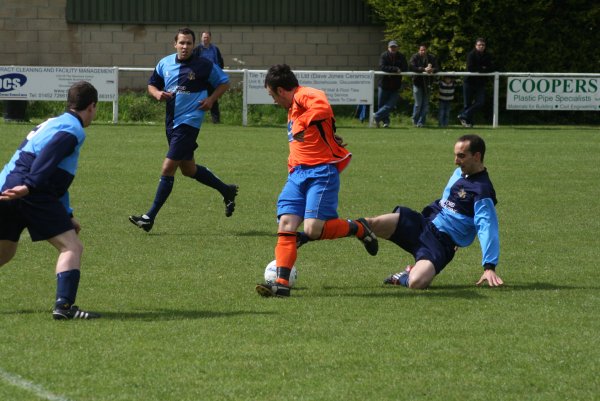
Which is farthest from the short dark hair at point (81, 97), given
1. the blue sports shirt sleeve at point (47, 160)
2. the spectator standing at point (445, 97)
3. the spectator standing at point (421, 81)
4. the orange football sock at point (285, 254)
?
the spectator standing at point (445, 97)

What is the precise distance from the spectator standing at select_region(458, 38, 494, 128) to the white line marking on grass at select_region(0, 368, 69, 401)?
62.9 feet

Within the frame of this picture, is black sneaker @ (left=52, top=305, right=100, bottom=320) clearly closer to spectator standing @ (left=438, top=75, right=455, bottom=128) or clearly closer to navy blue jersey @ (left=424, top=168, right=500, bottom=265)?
navy blue jersey @ (left=424, top=168, right=500, bottom=265)

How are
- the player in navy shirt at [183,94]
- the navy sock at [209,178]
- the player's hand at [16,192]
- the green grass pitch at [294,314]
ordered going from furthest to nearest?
the navy sock at [209,178] < the player in navy shirt at [183,94] < the player's hand at [16,192] < the green grass pitch at [294,314]

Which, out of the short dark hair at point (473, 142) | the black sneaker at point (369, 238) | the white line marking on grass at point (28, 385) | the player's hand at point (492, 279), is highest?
the short dark hair at point (473, 142)

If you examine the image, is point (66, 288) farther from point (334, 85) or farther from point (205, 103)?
point (334, 85)

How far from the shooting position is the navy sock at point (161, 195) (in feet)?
35.4

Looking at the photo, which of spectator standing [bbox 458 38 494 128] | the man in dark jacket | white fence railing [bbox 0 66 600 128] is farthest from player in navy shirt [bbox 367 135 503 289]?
spectator standing [bbox 458 38 494 128]

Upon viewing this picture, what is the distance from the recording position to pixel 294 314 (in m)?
7.22

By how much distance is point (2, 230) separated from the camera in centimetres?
702

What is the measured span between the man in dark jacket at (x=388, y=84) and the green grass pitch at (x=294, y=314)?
32.3 feet

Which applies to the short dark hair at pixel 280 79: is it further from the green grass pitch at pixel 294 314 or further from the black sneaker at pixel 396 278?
the black sneaker at pixel 396 278

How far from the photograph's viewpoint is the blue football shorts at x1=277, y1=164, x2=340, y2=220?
8023 millimetres

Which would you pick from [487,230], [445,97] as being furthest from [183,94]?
[445,97]

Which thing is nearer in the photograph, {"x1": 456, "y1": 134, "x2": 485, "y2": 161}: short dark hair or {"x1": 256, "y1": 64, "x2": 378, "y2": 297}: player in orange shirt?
{"x1": 256, "y1": 64, "x2": 378, "y2": 297}: player in orange shirt
